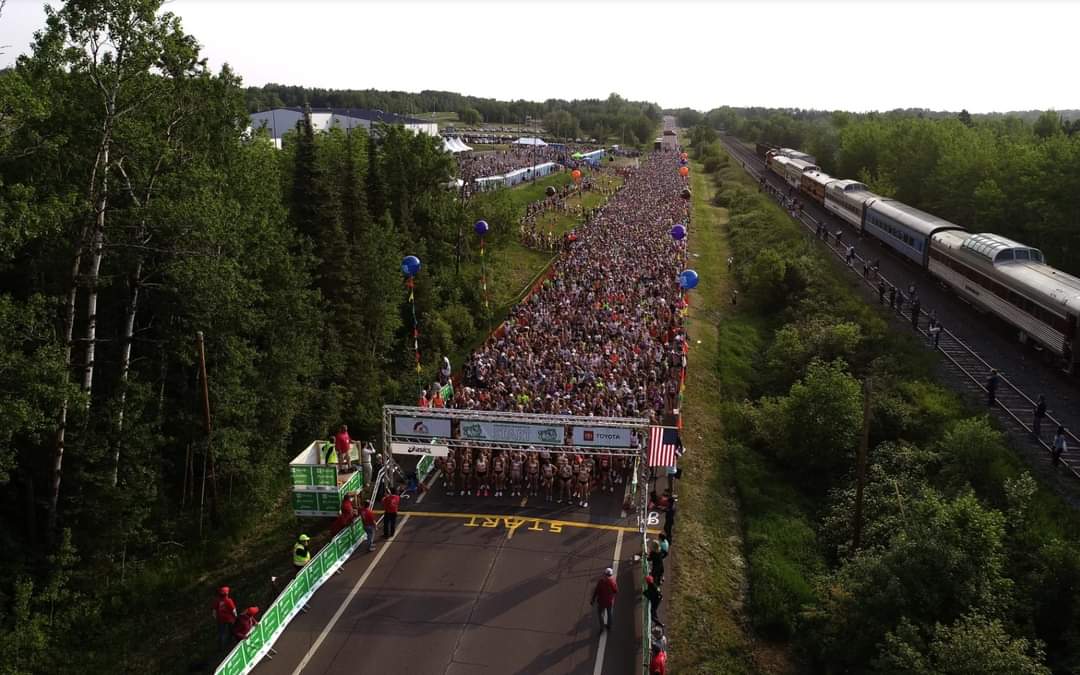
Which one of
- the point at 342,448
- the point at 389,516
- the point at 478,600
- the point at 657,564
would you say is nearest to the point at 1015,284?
the point at 657,564

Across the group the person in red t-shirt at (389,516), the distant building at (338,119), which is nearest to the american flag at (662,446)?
the person in red t-shirt at (389,516)

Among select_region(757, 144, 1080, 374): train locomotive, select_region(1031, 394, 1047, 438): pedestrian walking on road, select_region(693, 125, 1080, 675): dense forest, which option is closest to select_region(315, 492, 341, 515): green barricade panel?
select_region(693, 125, 1080, 675): dense forest

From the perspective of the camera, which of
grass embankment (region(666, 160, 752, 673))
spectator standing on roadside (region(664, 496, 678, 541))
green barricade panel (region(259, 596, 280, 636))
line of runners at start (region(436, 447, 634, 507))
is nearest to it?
green barricade panel (region(259, 596, 280, 636))

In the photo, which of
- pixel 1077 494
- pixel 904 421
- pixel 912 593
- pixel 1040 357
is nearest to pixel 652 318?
pixel 904 421

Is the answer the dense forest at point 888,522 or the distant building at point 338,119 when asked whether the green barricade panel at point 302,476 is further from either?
the distant building at point 338,119

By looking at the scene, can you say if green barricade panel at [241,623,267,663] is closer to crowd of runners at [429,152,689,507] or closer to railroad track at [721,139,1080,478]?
crowd of runners at [429,152,689,507]

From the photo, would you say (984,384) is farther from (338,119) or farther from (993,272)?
(338,119)
